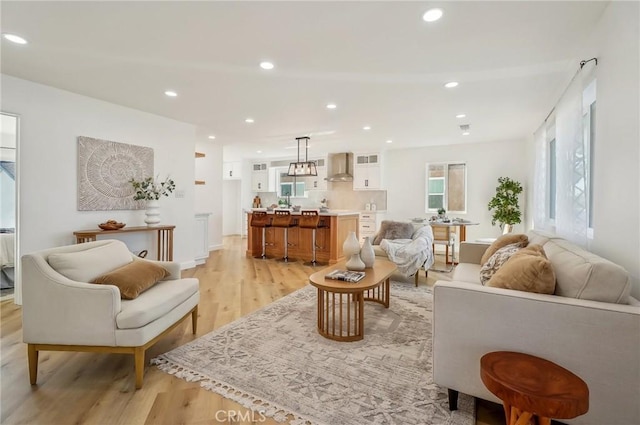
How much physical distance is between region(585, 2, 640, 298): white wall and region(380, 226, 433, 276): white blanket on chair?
2.02 metres

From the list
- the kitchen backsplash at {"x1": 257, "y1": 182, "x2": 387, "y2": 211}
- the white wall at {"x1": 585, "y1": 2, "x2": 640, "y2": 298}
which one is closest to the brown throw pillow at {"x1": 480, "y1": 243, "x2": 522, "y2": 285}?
the white wall at {"x1": 585, "y1": 2, "x2": 640, "y2": 298}

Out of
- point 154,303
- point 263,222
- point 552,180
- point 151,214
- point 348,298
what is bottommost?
point 348,298

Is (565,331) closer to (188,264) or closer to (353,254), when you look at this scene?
(353,254)

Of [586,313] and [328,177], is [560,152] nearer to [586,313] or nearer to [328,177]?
[586,313]

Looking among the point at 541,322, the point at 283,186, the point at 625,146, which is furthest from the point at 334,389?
the point at 283,186

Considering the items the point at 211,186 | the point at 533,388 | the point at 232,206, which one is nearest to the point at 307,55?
the point at 533,388

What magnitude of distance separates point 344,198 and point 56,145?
20.7ft

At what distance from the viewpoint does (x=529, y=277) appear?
1.57 meters

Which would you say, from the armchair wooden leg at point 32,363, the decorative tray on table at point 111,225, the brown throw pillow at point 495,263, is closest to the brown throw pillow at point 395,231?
the brown throw pillow at point 495,263

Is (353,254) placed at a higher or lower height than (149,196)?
Result: lower

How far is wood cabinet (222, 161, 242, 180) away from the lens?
978cm

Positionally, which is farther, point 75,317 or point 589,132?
point 589,132

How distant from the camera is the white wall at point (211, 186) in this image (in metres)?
6.88

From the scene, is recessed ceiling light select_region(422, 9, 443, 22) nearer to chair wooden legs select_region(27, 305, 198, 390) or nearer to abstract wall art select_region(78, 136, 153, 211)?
chair wooden legs select_region(27, 305, 198, 390)
